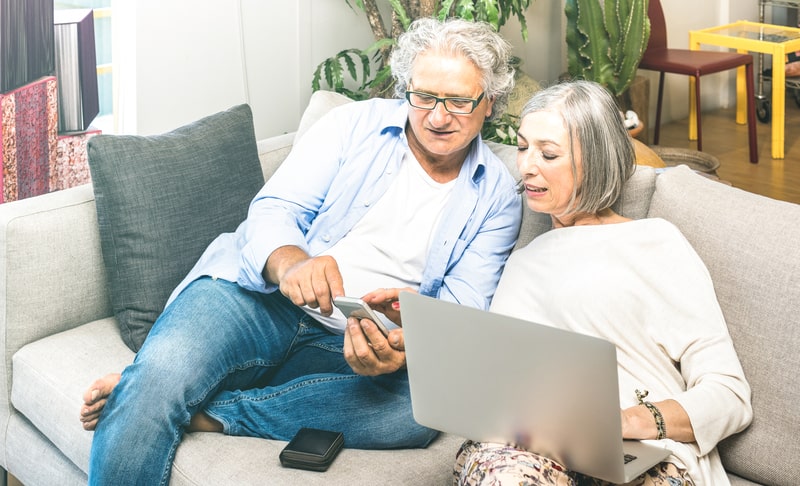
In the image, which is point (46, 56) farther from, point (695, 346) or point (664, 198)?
point (695, 346)

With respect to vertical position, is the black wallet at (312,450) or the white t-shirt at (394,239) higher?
the white t-shirt at (394,239)

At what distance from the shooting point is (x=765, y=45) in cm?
449

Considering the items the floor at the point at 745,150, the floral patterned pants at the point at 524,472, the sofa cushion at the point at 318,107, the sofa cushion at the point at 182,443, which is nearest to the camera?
the floral patterned pants at the point at 524,472

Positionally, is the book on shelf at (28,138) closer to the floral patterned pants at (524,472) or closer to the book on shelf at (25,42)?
the book on shelf at (25,42)

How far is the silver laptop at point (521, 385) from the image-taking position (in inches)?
49.3

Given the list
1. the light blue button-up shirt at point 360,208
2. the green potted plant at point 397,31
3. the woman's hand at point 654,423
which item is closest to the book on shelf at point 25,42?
the green potted plant at point 397,31

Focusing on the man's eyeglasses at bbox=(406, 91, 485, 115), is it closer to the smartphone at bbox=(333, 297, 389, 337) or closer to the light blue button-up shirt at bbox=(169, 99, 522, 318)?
the light blue button-up shirt at bbox=(169, 99, 522, 318)

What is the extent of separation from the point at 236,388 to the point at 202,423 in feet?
0.37

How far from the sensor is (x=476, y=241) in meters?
1.96

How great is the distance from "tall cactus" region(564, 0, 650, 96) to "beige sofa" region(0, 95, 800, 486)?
2.04m

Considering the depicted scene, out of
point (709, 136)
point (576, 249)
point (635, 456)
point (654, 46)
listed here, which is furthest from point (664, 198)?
point (709, 136)

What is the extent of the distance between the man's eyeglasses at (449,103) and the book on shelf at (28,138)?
135cm

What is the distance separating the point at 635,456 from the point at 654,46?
355 cm

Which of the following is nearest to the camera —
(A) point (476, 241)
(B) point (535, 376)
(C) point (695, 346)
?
(B) point (535, 376)
